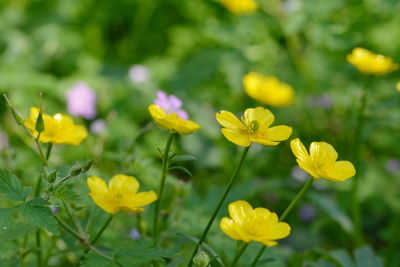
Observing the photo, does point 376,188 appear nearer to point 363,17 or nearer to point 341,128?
point 341,128

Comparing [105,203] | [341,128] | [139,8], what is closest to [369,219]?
[341,128]

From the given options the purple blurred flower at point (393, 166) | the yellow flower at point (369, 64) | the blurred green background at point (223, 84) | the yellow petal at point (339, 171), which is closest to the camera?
the yellow petal at point (339, 171)

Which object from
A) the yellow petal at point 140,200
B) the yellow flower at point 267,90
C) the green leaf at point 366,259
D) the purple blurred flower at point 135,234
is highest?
the yellow petal at point 140,200

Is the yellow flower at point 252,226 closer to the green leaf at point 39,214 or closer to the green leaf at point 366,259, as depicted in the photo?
the green leaf at point 39,214

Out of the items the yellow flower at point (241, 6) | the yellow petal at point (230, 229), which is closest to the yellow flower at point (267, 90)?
the yellow flower at point (241, 6)

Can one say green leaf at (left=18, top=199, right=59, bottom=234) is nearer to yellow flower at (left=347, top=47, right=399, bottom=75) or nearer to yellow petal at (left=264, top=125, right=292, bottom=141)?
yellow petal at (left=264, top=125, right=292, bottom=141)

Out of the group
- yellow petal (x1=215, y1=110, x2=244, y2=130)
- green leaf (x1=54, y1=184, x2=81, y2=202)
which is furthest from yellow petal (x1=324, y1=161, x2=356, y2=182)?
green leaf (x1=54, y1=184, x2=81, y2=202)
